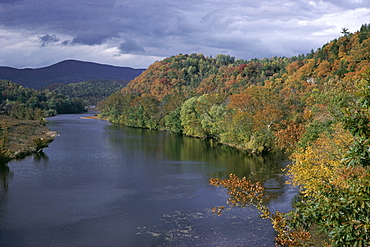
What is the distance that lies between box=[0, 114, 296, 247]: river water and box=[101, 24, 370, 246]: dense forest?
266 centimetres

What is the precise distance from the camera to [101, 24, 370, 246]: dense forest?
8.73 m

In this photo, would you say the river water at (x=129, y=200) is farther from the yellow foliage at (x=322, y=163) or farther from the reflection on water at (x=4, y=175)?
the yellow foliage at (x=322, y=163)

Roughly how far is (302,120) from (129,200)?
35.2 m

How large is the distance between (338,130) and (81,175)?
26.4m

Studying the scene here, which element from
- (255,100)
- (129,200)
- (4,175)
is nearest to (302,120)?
(255,100)

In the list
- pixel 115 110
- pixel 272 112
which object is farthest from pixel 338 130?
pixel 115 110

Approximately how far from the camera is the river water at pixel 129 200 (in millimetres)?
21766

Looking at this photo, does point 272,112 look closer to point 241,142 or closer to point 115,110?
point 241,142

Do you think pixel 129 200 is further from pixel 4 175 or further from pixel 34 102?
pixel 34 102

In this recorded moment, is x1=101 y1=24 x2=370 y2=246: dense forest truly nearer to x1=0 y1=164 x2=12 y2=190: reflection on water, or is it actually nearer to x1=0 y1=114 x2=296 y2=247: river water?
x1=0 y1=114 x2=296 y2=247: river water

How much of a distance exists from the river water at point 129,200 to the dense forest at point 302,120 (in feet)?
8.74

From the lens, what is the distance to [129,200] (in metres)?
29.1

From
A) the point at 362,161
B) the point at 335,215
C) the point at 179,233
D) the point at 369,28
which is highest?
the point at 369,28

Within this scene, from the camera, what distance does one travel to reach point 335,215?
8469 mm
